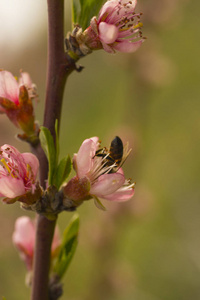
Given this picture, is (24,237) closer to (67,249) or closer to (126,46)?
(67,249)

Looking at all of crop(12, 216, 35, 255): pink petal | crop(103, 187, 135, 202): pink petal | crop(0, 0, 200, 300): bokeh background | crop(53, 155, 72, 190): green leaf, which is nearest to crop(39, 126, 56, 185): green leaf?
crop(53, 155, 72, 190): green leaf

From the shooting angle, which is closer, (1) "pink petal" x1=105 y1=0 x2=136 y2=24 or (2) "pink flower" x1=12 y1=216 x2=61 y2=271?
(1) "pink petal" x1=105 y1=0 x2=136 y2=24

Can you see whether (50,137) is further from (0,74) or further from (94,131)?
(94,131)

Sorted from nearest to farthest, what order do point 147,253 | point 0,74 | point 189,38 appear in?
1. point 0,74
2. point 147,253
3. point 189,38

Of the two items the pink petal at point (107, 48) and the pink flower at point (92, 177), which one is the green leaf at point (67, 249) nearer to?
the pink flower at point (92, 177)

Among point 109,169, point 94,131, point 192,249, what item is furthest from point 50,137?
point 94,131

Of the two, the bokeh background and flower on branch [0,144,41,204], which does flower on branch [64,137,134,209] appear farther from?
the bokeh background
